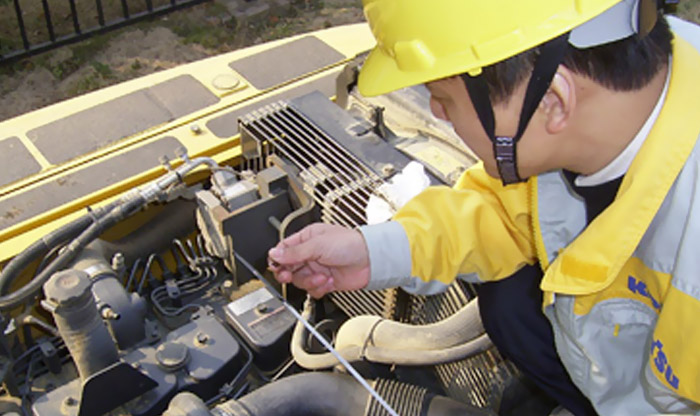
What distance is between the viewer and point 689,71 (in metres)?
1.21

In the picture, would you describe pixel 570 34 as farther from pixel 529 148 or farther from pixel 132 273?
pixel 132 273

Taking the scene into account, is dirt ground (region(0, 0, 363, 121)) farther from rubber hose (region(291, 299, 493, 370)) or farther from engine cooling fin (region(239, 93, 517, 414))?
rubber hose (region(291, 299, 493, 370))

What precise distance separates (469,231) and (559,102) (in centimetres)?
44

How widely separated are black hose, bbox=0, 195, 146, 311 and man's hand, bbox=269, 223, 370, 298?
1.67 ft

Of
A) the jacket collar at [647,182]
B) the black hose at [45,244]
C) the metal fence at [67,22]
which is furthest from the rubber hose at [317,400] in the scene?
the metal fence at [67,22]

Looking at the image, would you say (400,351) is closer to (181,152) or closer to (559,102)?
(559,102)

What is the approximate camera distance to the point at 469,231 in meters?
1.54

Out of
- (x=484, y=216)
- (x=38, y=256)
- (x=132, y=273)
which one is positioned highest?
(x=484, y=216)

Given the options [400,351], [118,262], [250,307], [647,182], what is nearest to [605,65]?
[647,182]

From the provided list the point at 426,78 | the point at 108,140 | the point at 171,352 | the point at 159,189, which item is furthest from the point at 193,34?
the point at 426,78

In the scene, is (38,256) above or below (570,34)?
below

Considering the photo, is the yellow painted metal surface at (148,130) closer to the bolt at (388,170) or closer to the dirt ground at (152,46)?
the bolt at (388,170)

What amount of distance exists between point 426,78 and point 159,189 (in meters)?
0.93

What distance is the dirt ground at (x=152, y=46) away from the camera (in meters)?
4.38
